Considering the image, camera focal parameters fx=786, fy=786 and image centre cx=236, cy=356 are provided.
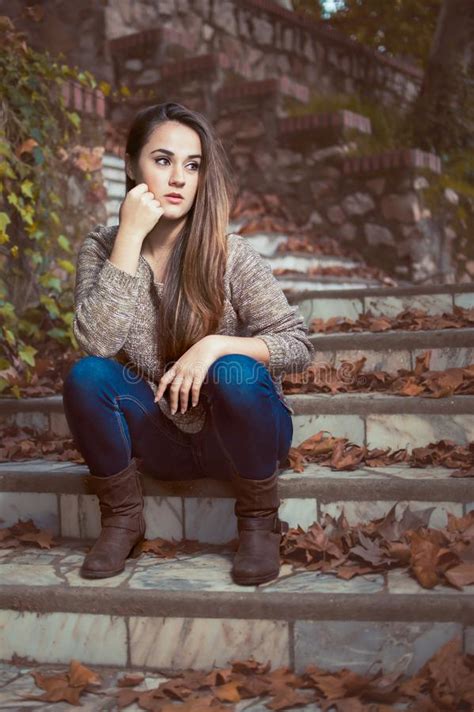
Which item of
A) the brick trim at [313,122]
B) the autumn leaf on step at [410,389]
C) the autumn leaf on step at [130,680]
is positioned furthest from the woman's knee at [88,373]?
the brick trim at [313,122]

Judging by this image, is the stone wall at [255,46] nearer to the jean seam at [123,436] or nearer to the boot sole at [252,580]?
the jean seam at [123,436]

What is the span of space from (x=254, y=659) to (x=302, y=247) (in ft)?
14.0

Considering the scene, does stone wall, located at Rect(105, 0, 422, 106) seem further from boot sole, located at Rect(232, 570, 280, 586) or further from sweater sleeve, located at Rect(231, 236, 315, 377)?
boot sole, located at Rect(232, 570, 280, 586)

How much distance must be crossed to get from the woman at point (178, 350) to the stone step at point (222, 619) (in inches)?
3.6

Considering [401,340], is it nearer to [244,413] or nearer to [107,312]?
[244,413]

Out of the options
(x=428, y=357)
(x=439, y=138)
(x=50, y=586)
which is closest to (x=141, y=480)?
(x=50, y=586)

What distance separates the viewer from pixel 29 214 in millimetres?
4035

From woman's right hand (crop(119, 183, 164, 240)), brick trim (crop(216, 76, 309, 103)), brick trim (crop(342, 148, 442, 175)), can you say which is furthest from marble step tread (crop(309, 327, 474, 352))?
brick trim (crop(216, 76, 309, 103))

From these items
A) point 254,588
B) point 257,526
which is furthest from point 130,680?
point 257,526

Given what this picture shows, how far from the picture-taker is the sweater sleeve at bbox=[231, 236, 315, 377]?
2371 mm

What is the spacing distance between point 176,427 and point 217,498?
285mm

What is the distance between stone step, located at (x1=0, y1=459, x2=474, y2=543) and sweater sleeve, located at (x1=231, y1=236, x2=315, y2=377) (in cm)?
41

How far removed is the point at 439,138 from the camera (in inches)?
298

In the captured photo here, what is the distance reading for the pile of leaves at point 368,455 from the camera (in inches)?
105
